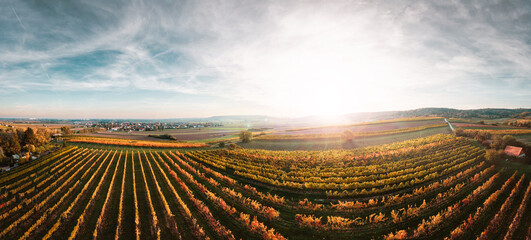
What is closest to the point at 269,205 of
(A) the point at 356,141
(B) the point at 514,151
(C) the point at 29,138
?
(B) the point at 514,151

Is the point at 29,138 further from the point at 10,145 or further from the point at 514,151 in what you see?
the point at 514,151

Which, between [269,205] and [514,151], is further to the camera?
[514,151]

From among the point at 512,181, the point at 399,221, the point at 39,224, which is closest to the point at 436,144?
the point at 512,181

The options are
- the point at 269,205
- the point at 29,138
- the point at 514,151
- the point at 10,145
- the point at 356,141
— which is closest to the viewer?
the point at 269,205

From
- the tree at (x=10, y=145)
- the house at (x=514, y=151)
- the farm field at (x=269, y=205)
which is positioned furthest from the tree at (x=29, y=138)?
the house at (x=514, y=151)

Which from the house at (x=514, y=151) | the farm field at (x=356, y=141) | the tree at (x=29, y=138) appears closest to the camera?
the house at (x=514, y=151)

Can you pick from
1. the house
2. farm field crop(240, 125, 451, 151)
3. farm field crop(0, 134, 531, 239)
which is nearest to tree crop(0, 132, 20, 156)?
farm field crop(0, 134, 531, 239)

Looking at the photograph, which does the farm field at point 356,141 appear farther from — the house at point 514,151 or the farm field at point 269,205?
the house at point 514,151
